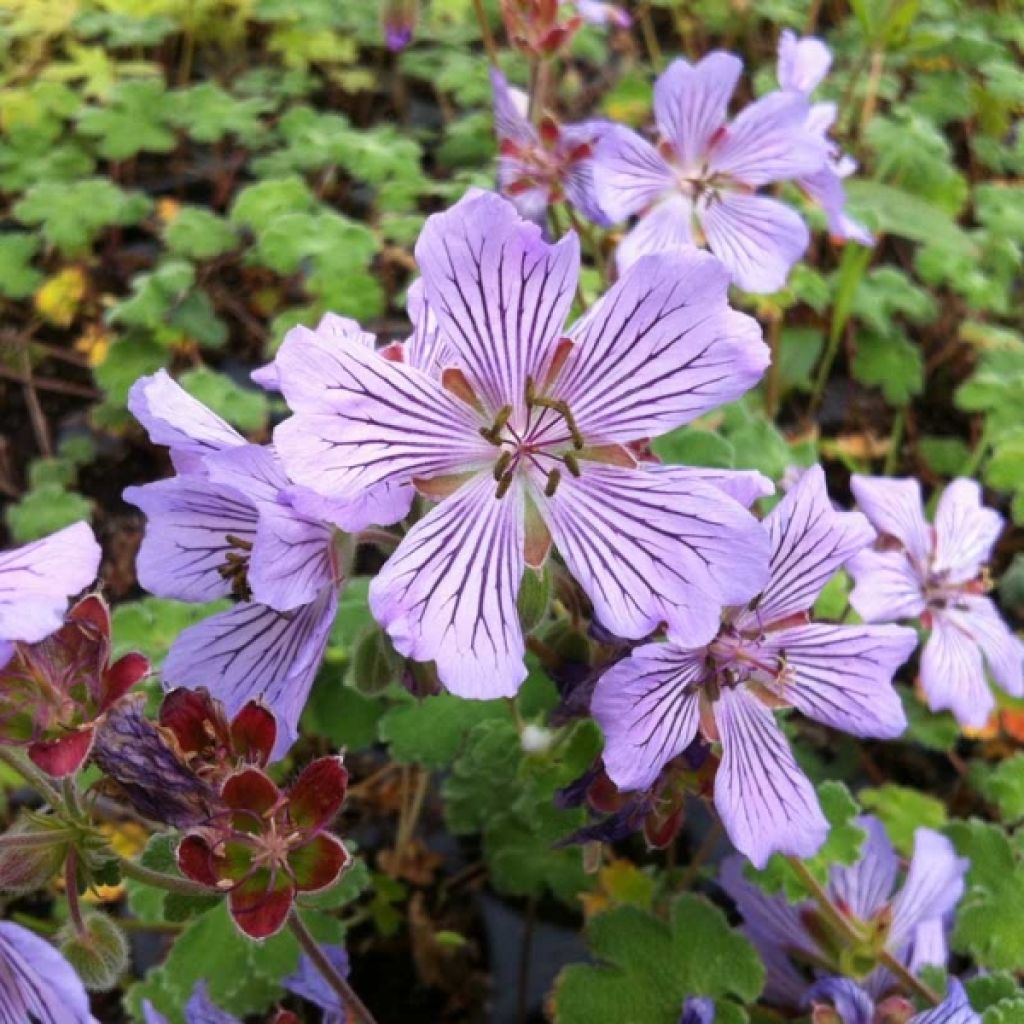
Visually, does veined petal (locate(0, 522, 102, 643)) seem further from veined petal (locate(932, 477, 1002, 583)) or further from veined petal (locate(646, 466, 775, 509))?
veined petal (locate(932, 477, 1002, 583))

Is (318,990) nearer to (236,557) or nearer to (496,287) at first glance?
(236,557)

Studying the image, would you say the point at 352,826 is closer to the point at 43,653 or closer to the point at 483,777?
the point at 483,777

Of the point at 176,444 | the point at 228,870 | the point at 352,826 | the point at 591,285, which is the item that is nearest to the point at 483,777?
the point at 352,826

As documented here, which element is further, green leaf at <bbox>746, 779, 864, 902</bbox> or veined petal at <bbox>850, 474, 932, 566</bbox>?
veined petal at <bbox>850, 474, 932, 566</bbox>

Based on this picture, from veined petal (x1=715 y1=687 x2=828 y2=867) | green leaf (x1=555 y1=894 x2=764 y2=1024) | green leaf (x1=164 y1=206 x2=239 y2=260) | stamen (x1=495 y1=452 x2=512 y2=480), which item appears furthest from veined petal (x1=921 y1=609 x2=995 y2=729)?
green leaf (x1=164 y1=206 x2=239 y2=260)

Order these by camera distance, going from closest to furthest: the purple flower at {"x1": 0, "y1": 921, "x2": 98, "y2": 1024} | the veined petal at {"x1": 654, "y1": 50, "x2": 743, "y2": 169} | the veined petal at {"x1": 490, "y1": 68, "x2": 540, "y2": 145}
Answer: the purple flower at {"x1": 0, "y1": 921, "x2": 98, "y2": 1024} → the veined petal at {"x1": 654, "y1": 50, "x2": 743, "y2": 169} → the veined petal at {"x1": 490, "y1": 68, "x2": 540, "y2": 145}

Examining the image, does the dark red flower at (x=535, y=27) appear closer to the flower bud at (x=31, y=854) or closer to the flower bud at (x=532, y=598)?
the flower bud at (x=532, y=598)

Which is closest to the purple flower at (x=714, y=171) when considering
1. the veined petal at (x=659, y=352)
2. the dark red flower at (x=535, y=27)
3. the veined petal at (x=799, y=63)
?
the veined petal at (x=799, y=63)
